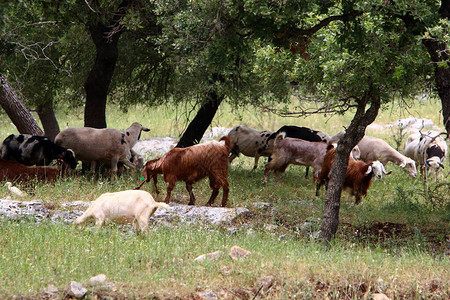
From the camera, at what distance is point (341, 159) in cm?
977

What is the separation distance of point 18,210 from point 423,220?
7.16 m

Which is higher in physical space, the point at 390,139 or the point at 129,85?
the point at 129,85

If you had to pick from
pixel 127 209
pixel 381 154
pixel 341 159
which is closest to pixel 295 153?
pixel 381 154

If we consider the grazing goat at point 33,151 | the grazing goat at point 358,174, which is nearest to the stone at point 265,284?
the grazing goat at point 358,174

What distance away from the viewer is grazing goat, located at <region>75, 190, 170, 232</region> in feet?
27.6

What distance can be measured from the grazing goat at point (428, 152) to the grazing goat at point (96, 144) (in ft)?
23.8

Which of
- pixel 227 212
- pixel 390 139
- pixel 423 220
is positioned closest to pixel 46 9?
pixel 227 212

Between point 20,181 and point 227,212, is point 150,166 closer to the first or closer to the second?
point 227,212

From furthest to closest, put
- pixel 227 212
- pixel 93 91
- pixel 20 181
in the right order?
pixel 93 91, pixel 20 181, pixel 227 212

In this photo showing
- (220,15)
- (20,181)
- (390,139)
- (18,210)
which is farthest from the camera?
(390,139)

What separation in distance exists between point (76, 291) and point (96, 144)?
813 cm

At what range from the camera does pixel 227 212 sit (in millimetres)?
10352

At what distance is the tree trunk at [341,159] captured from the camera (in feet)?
31.7

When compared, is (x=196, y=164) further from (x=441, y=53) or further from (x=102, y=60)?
(x=102, y=60)
